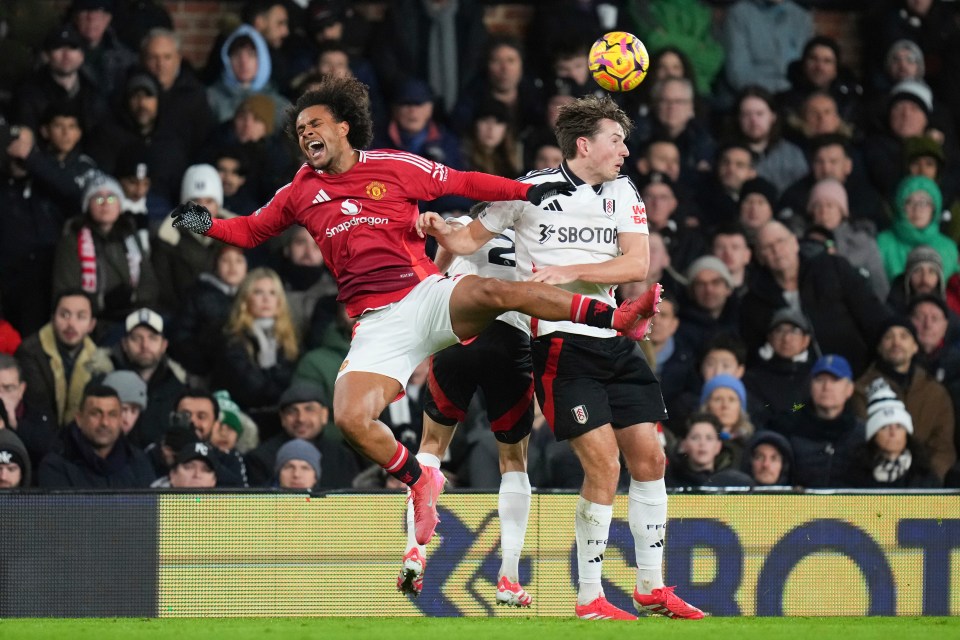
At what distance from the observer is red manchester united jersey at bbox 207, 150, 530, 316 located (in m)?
8.58

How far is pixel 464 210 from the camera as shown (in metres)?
13.1

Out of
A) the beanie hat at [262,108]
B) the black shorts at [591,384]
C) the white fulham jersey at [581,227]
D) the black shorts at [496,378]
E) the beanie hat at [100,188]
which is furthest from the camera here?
the beanie hat at [262,108]

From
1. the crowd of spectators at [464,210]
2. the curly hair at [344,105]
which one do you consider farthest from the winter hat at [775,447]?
the curly hair at [344,105]

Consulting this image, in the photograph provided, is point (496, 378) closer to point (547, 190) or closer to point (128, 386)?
point (547, 190)

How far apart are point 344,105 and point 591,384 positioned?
1901mm

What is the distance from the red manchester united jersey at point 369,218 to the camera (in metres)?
8.58

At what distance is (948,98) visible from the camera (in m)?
15.5

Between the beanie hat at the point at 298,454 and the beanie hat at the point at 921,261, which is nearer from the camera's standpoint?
the beanie hat at the point at 298,454

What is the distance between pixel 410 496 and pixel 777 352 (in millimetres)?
4671

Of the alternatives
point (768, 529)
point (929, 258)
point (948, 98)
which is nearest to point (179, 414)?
point (768, 529)

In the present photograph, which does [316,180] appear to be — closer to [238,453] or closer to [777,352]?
[238,453]

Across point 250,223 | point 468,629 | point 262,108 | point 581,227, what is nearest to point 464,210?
point 262,108

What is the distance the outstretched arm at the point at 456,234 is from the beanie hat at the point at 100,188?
4282 millimetres

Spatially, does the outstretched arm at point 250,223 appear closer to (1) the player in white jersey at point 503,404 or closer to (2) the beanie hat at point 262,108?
(1) the player in white jersey at point 503,404
